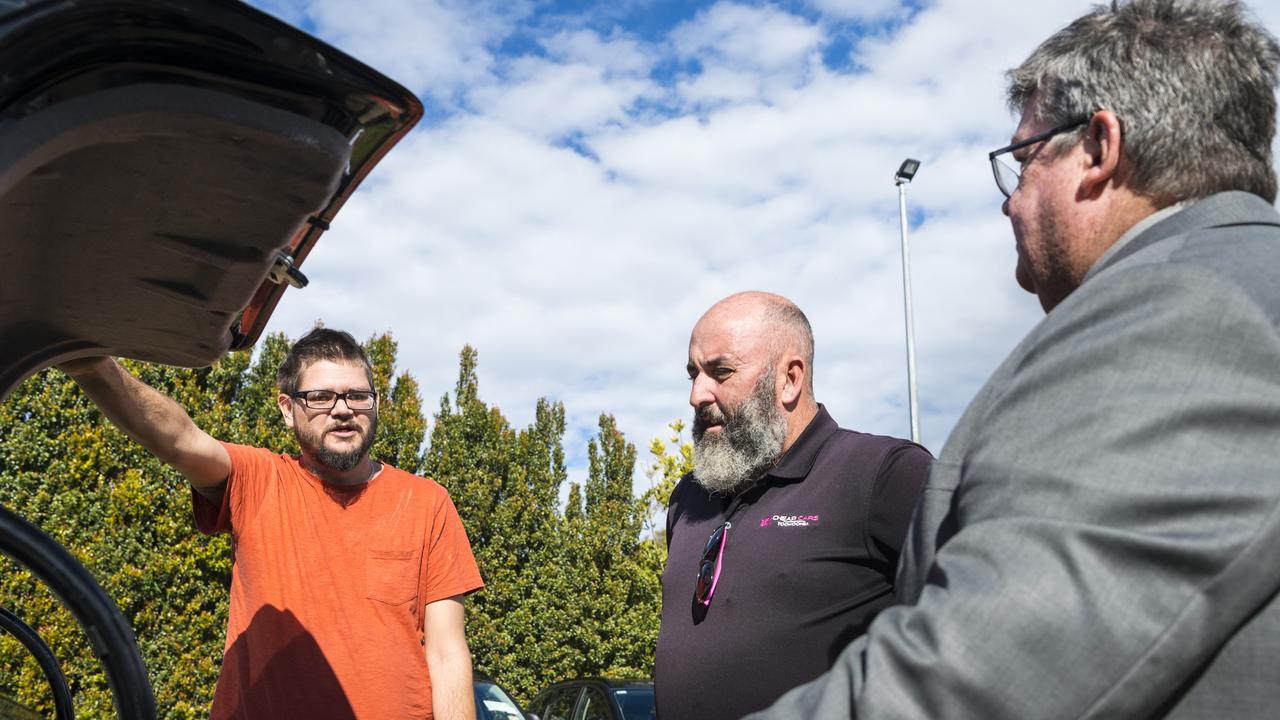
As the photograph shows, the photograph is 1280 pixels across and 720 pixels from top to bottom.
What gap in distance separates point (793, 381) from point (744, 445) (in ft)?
1.07

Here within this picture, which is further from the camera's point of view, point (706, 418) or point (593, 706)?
point (593, 706)

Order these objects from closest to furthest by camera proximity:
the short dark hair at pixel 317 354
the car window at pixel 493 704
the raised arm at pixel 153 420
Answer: the raised arm at pixel 153 420 < the short dark hair at pixel 317 354 < the car window at pixel 493 704

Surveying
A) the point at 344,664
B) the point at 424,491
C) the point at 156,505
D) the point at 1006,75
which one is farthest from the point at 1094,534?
the point at 156,505

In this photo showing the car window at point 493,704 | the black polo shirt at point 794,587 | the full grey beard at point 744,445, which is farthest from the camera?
the car window at point 493,704

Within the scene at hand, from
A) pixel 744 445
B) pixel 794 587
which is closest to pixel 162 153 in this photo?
pixel 794 587

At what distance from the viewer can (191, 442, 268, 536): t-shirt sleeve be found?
3.15 metres

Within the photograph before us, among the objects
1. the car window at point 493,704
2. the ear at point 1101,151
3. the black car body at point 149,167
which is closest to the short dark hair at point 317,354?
the black car body at point 149,167

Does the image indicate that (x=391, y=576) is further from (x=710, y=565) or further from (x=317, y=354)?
(x=710, y=565)

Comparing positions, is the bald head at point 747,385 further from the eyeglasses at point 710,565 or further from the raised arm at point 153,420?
the raised arm at point 153,420

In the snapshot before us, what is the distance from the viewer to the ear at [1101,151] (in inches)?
53.7

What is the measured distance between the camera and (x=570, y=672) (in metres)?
17.2

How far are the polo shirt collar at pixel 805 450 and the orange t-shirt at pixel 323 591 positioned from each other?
116 centimetres

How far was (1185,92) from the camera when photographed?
133 centimetres

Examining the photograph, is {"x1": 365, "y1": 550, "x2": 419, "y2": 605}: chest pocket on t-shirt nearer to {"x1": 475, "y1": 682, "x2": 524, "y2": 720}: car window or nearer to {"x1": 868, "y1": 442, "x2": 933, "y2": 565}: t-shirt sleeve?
{"x1": 868, "y1": 442, "x2": 933, "y2": 565}: t-shirt sleeve
